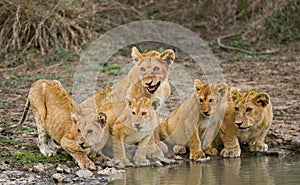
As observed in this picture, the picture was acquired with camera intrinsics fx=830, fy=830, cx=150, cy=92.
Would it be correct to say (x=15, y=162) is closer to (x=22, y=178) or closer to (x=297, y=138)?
(x=22, y=178)

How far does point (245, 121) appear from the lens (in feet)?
26.9

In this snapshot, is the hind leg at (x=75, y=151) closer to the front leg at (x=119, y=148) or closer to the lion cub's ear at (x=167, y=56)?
the front leg at (x=119, y=148)

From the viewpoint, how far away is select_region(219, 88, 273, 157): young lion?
8.24m

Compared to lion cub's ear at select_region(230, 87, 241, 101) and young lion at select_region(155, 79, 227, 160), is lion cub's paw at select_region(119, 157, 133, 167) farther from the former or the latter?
lion cub's ear at select_region(230, 87, 241, 101)

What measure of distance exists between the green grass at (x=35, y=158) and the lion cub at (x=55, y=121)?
8 cm

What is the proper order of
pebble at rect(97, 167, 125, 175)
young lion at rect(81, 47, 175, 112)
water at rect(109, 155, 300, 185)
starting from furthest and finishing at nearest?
young lion at rect(81, 47, 175, 112) < pebble at rect(97, 167, 125, 175) < water at rect(109, 155, 300, 185)

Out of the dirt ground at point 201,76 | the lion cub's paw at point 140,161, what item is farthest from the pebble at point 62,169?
the lion cub's paw at point 140,161

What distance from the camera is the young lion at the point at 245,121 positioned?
27.0 feet

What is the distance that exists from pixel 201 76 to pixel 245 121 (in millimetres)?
4627

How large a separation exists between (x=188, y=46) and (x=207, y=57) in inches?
41.3

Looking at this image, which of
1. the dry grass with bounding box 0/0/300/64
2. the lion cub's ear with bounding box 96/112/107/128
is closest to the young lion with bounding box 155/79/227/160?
the lion cub's ear with bounding box 96/112/107/128

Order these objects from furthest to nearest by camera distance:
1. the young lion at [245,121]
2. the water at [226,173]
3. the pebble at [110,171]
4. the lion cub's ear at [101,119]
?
the young lion at [245,121] → the lion cub's ear at [101,119] → the pebble at [110,171] → the water at [226,173]

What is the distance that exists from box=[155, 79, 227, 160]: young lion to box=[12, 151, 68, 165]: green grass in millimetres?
1032

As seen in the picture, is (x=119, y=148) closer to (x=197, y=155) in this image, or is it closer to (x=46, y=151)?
(x=46, y=151)
